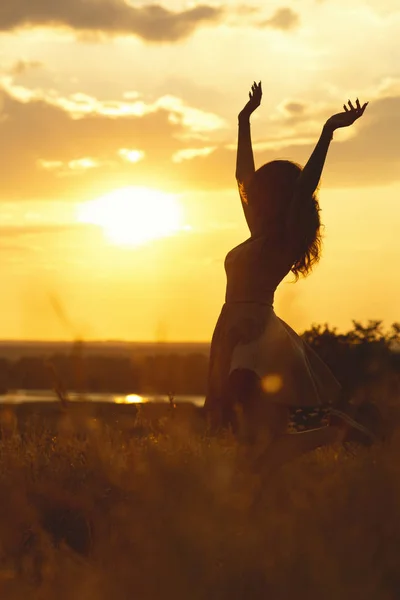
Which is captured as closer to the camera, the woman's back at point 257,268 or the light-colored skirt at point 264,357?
the light-colored skirt at point 264,357

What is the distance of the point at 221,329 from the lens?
275 inches

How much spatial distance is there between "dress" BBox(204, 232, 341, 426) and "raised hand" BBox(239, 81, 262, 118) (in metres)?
1.05

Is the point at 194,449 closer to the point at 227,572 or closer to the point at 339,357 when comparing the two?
the point at 227,572

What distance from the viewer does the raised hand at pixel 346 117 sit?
6773 mm

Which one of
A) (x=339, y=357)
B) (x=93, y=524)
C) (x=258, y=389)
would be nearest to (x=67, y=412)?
(x=93, y=524)

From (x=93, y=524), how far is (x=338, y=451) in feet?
8.39

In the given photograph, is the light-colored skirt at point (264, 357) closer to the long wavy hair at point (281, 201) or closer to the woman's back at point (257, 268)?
the woman's back at point (257, 268)

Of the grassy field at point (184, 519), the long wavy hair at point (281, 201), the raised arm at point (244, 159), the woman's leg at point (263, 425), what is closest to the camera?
the grassy field at point (184, 519)

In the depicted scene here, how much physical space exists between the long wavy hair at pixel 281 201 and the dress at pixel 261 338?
130mm

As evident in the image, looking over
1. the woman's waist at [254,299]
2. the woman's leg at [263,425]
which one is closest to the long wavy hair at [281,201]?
the woman's waist at [254,299]

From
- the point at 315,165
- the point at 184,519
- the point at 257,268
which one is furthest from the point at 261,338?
the point at 184,519

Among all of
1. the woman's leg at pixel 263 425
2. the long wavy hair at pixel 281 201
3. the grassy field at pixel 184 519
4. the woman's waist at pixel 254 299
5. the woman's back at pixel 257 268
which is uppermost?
the long wavy hair at pixel 281 201

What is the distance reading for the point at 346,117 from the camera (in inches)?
267

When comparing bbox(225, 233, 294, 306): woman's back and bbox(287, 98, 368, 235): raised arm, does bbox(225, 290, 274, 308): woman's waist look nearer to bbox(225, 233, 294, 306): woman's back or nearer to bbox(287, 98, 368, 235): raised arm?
bbox(225, 233, 294, 306): woman's back
